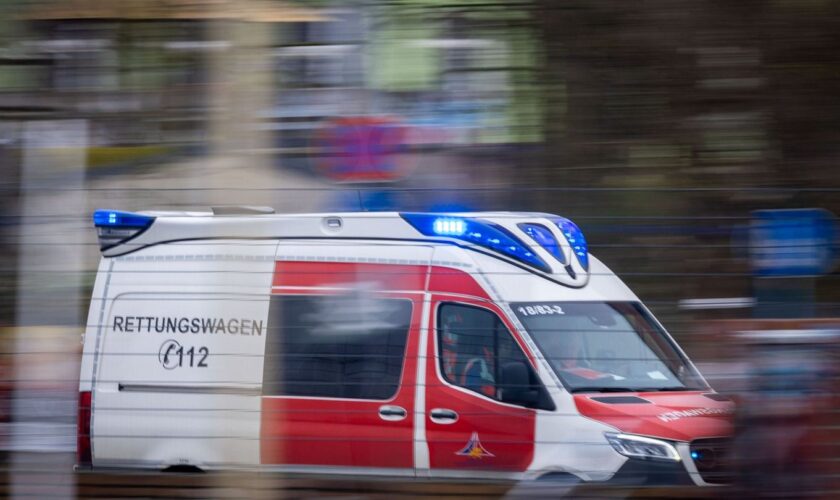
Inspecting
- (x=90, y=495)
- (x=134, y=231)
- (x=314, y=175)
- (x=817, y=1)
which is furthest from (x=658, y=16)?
(x=134, y=231)

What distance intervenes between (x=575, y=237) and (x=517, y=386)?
0.84 metres

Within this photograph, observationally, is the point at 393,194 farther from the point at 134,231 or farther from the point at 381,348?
the point at 134,231

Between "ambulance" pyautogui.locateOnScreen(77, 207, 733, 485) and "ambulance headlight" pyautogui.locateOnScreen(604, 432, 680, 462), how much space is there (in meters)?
0.01

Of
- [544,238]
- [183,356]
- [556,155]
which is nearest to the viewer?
[556,155]

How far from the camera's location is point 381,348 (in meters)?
4.91

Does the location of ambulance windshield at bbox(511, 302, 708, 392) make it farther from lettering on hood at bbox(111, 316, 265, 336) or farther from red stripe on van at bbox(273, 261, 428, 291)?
lettering on hood at bbox(111, 316, 265, 336)

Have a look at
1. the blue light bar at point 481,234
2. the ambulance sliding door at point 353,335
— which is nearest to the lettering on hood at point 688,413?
the blue light bar at point 481,234

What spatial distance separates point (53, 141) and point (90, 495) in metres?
1.21

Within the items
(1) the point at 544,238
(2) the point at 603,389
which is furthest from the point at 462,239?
(2) the point at 603,389

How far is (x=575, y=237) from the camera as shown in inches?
155

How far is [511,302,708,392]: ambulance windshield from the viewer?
4.41 meters

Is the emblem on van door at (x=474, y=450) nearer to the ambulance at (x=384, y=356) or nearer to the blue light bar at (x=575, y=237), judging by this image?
the ambulance at (x=384, y=356)

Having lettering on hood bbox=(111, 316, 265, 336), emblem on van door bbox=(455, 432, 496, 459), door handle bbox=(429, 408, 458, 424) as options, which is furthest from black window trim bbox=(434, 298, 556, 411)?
lettering on hood bbox=(111, 316, 265, 336)

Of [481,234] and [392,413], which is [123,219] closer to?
[392,413]
